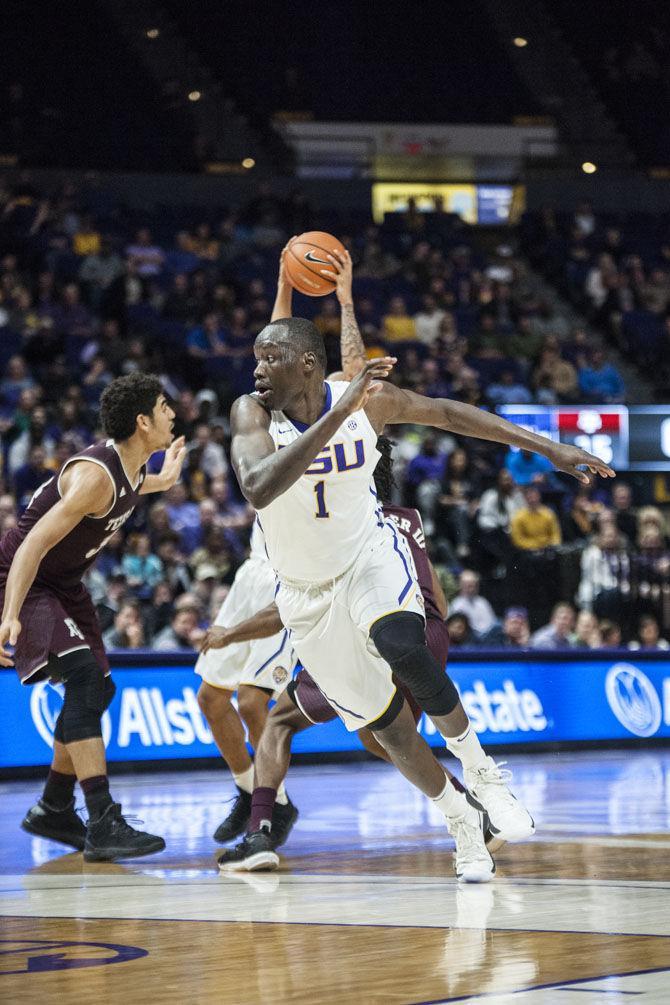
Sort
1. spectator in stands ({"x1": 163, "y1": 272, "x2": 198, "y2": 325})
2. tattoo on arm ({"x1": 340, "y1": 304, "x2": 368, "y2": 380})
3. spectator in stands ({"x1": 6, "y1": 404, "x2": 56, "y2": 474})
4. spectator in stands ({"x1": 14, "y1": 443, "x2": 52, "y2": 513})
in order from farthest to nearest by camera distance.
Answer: spectator in stands ({"x1": 163, "y1": 272, "x2": 198, "y2": 325}) → spectator in stands ({"x1": 6, "y1": 404, "x2": 56, "y2": 474}) → spectator in stands ({"x1": 14, "y1": 443, "x2": 52, "y2": 513}) → tattoo on arm ({"x1": 340, "y1": 304, "x2": 368, "y2": 380})

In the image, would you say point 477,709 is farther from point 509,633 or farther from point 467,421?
point 467,421

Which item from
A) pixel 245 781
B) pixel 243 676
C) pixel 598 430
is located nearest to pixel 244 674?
pixel 243 676

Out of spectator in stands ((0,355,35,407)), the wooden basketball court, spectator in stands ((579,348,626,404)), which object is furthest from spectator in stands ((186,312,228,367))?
the wooden basketball court

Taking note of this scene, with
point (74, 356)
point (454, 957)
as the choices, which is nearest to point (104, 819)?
point (454, 957)

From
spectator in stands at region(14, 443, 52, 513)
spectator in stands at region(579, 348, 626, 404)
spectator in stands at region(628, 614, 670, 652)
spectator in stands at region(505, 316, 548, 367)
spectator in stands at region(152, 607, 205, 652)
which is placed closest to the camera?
spectator in stands at region(152, 607, 205, 652)

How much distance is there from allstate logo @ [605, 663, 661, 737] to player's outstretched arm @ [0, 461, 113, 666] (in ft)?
24.7

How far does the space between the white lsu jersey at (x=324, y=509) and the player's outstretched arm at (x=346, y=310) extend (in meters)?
0.99

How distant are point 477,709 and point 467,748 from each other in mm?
6645

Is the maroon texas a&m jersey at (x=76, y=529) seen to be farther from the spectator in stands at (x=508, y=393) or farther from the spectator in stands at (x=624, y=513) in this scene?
the spectator in stands at (x=508, y=393)

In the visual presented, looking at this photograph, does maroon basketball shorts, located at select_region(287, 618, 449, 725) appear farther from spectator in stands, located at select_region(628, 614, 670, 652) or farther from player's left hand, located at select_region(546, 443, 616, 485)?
spectator in stands, located at select_region(628, 614, 670, 652)

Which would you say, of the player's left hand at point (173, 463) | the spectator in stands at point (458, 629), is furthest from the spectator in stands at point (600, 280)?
the player's left hand at point (173, 463)

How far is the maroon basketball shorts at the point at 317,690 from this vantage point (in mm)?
6293

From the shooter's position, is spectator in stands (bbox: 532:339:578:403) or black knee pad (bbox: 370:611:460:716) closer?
black knee pad (bbox: 370:611:460:716)

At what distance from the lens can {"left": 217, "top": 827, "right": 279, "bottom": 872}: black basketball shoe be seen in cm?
597
